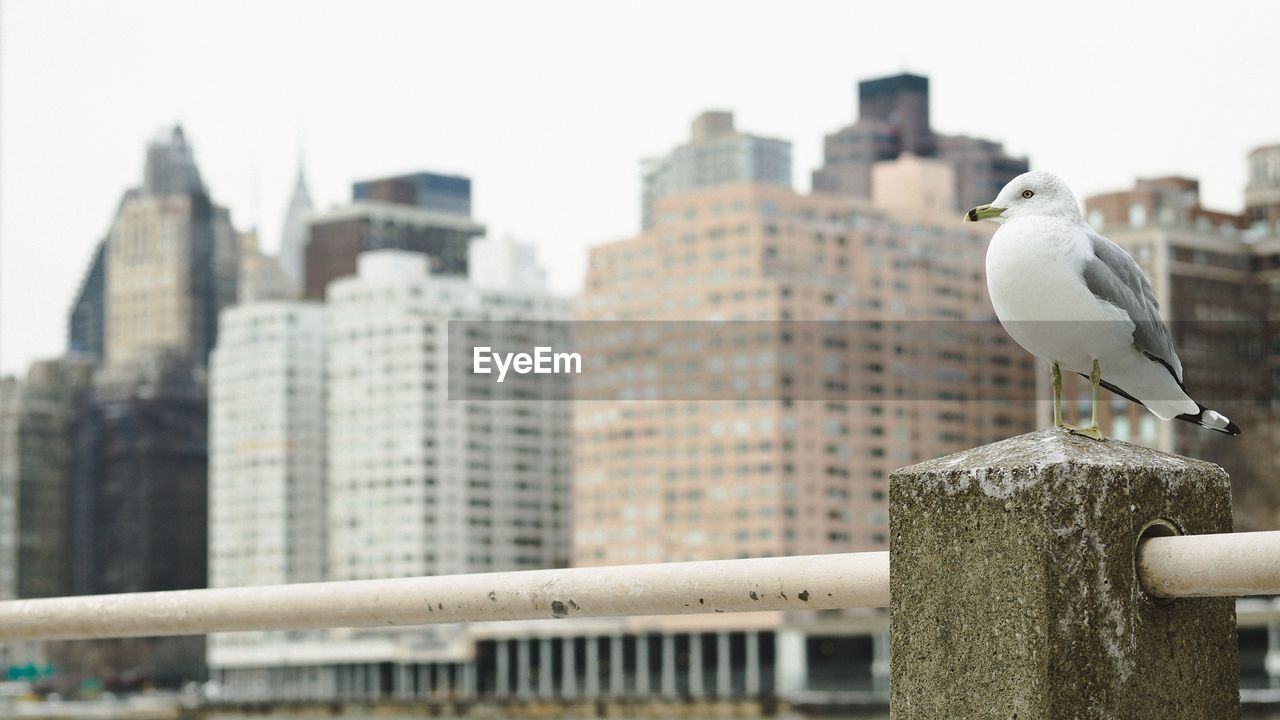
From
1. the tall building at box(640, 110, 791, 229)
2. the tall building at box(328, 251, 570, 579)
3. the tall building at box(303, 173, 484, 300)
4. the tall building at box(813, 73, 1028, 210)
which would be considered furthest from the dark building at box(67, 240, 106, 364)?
the tall building at box(813, 73, 1028, 210)

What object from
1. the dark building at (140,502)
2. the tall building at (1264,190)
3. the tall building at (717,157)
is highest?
the tall building at (717,157)

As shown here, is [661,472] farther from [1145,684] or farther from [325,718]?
[1145,684]

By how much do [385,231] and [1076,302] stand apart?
560 feet

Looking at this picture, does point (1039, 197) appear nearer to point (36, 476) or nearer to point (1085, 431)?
point (1085, 431)

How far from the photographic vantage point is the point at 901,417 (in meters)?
118

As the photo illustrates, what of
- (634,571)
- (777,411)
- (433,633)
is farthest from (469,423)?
(634,571)

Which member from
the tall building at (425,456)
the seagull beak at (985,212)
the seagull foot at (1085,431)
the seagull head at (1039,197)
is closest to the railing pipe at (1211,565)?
the seagull foot at (1085,431)

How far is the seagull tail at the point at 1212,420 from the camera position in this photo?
376 cm

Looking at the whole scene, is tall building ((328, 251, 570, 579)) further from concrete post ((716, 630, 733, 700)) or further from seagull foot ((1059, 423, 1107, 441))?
seagull foot ((1059, 423, 1107, 441))

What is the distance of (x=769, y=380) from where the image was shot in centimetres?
11562

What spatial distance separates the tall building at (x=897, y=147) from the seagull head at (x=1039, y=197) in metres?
147

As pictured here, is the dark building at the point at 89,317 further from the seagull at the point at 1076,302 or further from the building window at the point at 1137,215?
the seagull at the point at 1076,302

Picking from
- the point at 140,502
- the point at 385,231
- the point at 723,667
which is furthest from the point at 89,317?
the point at 723,667

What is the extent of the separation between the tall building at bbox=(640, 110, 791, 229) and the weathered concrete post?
145 metres
